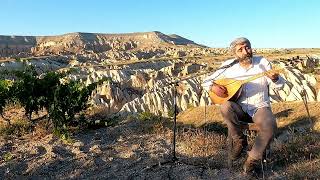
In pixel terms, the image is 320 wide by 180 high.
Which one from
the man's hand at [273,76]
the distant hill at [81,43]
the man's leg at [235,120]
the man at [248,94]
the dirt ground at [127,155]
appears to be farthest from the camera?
the distant hill at [81,43]

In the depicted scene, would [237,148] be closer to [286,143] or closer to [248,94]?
[248,94]

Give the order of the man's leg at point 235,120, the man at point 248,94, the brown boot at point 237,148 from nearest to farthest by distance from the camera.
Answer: the man at point 248,94, the man's leg at point 235,120, the brown boot at point 237,148

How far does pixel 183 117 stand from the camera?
12578 millimetres

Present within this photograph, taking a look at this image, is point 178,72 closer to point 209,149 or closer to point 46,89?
point 46,89

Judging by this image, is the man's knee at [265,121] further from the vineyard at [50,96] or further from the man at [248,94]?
the vineyard at [50,96]

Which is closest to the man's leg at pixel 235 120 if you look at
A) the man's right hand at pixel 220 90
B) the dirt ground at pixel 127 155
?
the man's right hand at pixel 220 90

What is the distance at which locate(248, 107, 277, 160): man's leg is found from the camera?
Answer: 6305mm

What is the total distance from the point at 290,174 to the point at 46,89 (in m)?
6.74

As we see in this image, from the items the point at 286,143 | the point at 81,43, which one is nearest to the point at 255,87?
the point at 286,143

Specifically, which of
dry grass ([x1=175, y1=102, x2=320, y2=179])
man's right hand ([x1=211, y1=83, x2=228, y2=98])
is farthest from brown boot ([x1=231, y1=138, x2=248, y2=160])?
man's right hand ([x1=211, y1=83, x2=228, y2=98])

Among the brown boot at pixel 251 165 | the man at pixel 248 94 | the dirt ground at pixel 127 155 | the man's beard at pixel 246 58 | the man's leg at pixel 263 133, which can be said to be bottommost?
the dirt ground at pixel 127 155

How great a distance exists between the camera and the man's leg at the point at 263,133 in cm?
630

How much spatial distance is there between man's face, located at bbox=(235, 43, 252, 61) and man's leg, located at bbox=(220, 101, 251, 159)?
59cm

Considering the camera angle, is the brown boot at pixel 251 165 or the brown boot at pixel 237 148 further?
the brown boot at pixel 237 148
